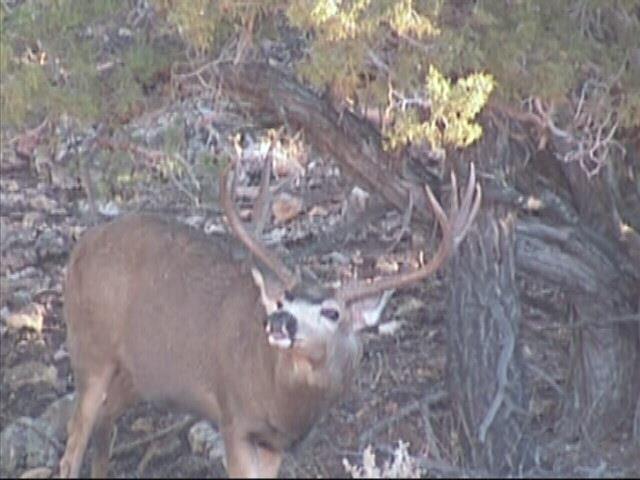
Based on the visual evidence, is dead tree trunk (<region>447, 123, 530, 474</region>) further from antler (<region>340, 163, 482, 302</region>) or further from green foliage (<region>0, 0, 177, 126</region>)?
green foliage (<region>0, 0, 177, 126</region>)

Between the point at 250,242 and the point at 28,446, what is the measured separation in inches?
91.5

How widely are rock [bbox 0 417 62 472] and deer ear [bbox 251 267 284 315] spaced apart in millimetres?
1930

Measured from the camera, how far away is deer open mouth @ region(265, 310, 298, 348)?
939 cm

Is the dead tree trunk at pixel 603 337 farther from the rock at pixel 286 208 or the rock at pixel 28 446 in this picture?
the rock at pixel 286 208

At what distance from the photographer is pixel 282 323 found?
9453 millimetres

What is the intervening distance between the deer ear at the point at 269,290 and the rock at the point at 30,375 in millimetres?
3321

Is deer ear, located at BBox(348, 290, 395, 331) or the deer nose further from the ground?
the deer nose

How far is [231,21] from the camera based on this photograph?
1050 centimetres

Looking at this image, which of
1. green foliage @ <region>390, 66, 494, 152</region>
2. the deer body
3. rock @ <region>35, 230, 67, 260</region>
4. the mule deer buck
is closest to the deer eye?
the mule deer buck

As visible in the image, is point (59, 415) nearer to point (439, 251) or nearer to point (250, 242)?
point (250, 242)

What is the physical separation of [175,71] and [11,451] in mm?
2108

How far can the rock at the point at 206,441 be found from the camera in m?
11.6

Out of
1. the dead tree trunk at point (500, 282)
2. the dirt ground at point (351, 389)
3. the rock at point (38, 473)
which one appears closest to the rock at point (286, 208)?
the dirt ground at point (351, 389)

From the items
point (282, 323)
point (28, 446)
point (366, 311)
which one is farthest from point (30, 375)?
point (282, 323)
